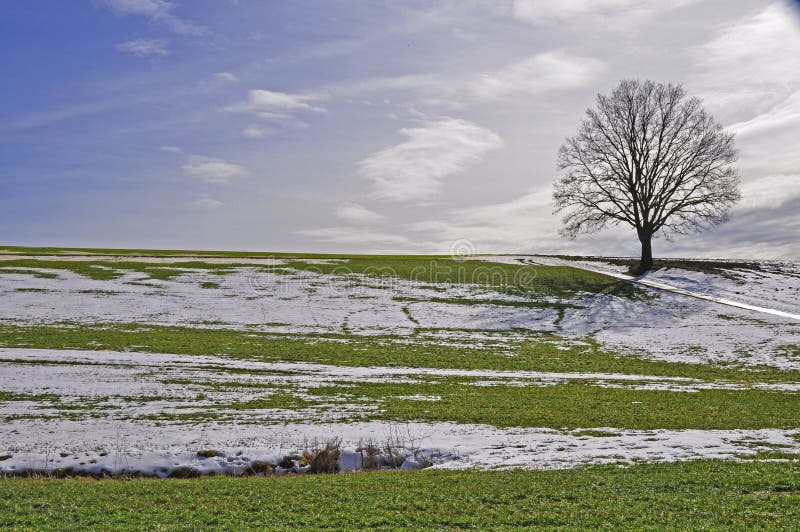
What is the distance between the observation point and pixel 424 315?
4284cm

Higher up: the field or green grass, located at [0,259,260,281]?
green grass, located at [0,259,260,281]

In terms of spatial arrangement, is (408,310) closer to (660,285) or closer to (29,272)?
(660,285)

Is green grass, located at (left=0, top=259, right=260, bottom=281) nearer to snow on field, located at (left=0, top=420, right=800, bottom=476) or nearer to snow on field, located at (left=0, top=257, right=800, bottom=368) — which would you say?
snow on field, located at (left=0, top=257, right=800, bottom=368)

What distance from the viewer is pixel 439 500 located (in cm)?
1062

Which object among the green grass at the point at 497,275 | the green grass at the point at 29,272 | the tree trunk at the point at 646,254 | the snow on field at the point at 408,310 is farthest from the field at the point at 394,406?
the tree trunk at the point at 646,254

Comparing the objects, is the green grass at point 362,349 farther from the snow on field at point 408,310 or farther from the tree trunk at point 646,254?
the tree trunk at point 646,254

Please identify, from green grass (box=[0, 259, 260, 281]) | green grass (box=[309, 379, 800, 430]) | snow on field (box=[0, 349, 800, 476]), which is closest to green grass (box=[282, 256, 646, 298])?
green grass (box=[0, 259, 260, 281])

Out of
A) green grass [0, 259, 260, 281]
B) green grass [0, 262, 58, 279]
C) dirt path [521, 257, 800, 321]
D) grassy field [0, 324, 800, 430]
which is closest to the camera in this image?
grassy field [0, 324, 800, 430]

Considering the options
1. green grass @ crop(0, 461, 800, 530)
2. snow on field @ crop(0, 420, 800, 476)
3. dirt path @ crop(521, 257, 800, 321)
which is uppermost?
dirt path @ crop(521, 257, 800, 321)

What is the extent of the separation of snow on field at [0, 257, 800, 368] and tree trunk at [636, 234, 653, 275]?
5719mm

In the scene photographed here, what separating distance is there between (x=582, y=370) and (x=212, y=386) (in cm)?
1858

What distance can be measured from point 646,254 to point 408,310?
3258cm

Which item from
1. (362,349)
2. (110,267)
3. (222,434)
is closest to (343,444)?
(222,434)

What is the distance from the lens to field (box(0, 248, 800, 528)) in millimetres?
10523
